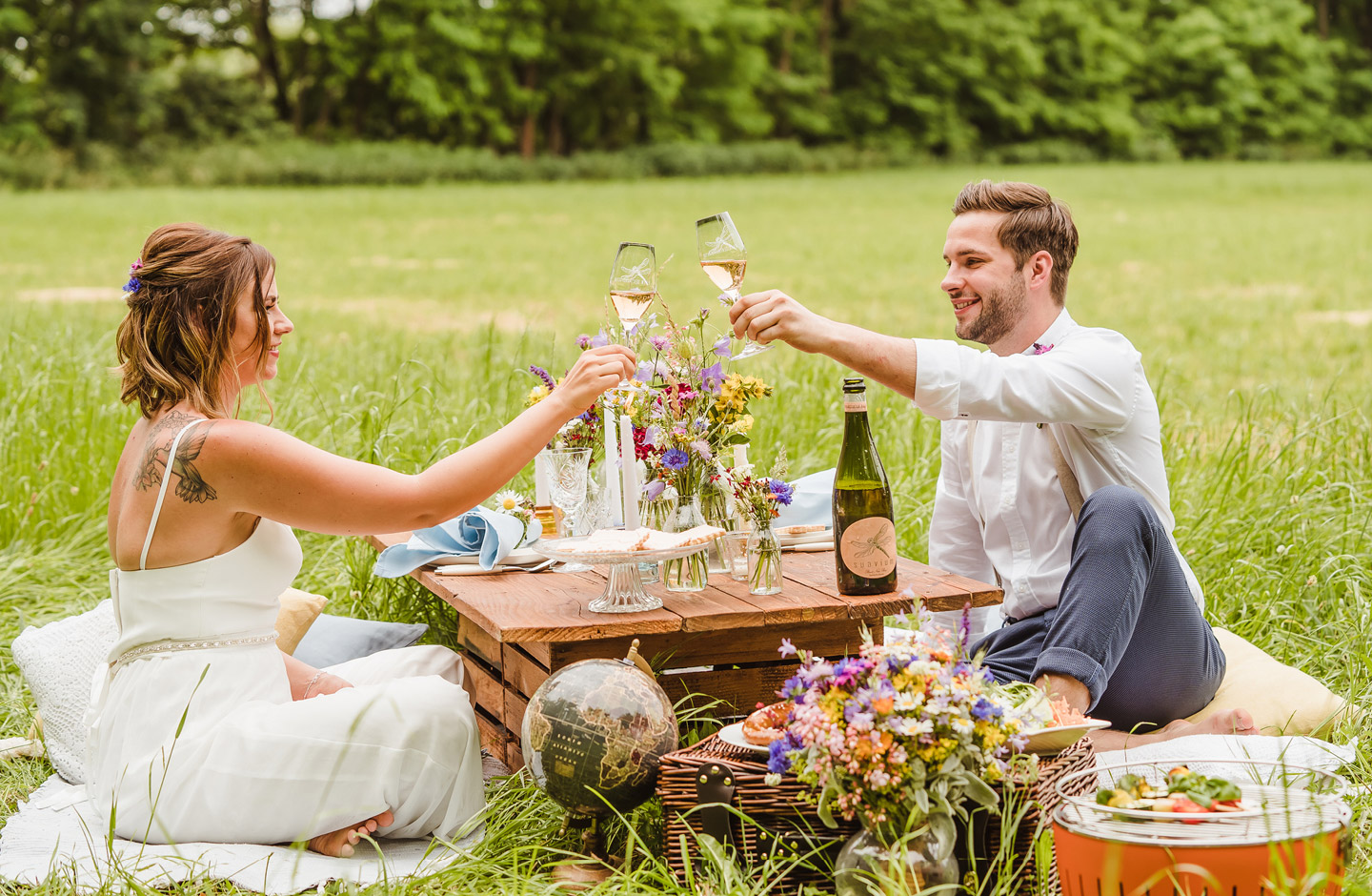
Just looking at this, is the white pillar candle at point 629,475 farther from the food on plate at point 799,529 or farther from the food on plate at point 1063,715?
the food on plate at point 1063,715

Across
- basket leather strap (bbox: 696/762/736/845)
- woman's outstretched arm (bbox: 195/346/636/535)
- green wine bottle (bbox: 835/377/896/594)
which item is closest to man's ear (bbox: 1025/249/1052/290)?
green wine bottle (bbox: 835/377/896/594)

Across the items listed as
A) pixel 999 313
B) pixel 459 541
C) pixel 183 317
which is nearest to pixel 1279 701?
pixel 999 313

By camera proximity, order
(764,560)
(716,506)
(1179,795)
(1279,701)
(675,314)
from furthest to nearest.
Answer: (675,314) < (1279,701) < (716,506) < (764,560) < (1179,795)

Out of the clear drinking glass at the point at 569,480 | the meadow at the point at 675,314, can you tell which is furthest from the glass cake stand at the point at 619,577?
the meadow at the point at 675,314

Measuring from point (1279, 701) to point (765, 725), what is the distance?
1560mm

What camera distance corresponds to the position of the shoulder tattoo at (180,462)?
9.46 ft

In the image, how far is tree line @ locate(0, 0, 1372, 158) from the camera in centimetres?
3269

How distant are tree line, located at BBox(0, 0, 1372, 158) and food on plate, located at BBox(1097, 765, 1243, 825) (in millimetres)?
32406

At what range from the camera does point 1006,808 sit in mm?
2508

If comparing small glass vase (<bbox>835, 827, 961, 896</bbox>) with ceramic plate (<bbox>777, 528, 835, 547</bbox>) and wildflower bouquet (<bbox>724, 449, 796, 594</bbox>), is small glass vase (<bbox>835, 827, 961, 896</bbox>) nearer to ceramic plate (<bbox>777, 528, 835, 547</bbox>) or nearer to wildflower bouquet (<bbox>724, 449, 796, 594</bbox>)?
wildflower bouquet (<bbox>724, 449, 796, 594</bbox>)

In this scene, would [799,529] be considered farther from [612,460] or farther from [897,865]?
[897,865]

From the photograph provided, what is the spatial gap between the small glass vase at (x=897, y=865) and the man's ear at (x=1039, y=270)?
5.63 feet

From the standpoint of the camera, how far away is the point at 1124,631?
3.15 m

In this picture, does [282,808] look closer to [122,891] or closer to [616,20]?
[122,891]
